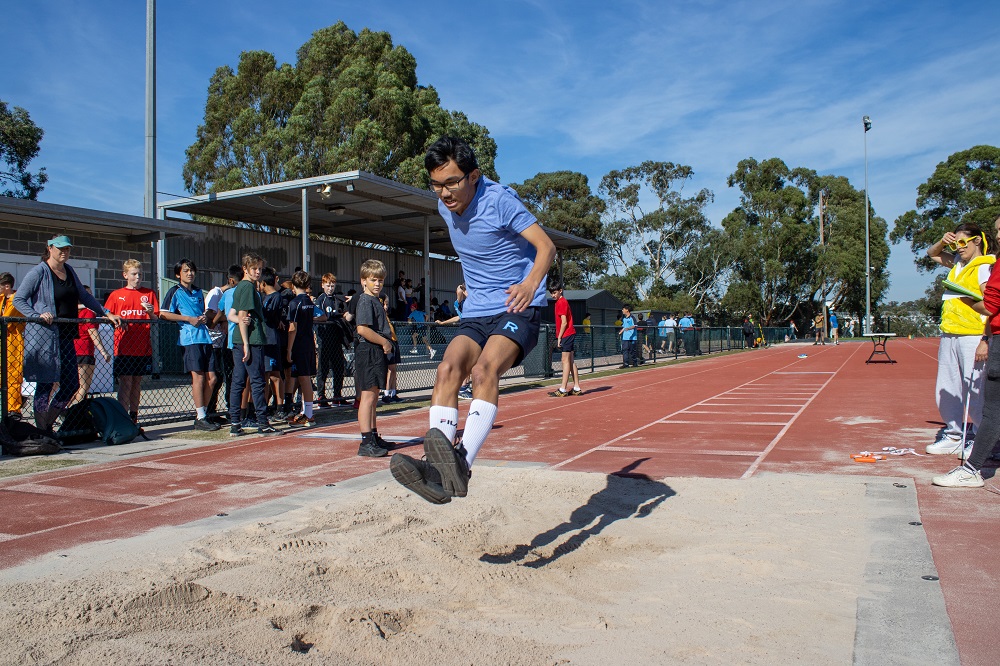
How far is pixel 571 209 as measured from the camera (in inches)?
2175

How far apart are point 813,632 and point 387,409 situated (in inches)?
334

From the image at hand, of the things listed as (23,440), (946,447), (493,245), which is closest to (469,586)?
(493,245)

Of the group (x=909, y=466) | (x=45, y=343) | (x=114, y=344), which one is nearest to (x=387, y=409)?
(x=114, y=344)

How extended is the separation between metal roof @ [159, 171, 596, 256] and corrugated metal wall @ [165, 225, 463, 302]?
0.61 metres

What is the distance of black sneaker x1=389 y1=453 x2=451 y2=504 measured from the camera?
3.22 meters

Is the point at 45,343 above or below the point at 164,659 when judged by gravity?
above

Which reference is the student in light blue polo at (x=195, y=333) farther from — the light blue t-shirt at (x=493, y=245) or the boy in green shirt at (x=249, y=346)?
the light blue t-shirt at (x=493, y=245)

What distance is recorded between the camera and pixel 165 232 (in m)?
15.9

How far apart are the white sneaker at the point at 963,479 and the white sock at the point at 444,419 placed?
3.55 meters

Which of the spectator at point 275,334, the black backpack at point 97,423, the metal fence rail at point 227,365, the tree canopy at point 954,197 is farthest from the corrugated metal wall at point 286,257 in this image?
the tree canopy at point 954,197

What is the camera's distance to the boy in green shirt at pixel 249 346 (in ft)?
25.0

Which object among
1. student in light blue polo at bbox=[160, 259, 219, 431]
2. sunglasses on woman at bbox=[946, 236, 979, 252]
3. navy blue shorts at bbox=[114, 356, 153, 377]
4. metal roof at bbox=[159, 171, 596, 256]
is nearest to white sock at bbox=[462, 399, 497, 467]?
sunglasses on woman at bbox=[946, 236, 979, 252]

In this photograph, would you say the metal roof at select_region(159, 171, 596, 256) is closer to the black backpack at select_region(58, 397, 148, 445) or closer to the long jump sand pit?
the black backpack at select_region(58, 397, 148, 445)

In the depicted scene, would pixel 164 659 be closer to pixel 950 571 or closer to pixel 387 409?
pixel 950 571
